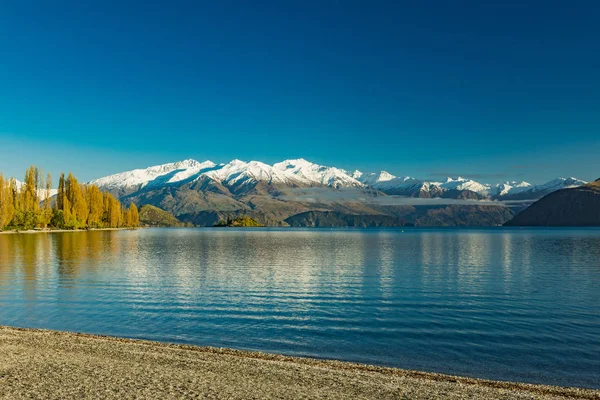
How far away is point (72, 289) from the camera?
4716cm

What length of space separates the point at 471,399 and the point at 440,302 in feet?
85.3

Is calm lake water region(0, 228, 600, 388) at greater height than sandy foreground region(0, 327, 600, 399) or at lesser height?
lesser

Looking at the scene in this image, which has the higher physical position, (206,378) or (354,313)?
(206,378)

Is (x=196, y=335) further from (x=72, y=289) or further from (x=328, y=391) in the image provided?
(x=72, y=289)

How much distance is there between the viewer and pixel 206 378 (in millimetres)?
18531

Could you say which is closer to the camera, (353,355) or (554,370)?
(554,370)

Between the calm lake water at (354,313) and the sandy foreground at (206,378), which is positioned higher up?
the sandy foreground at (206,378)

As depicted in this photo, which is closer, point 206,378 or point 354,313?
point 206,378

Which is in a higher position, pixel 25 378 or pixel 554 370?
pixel 25 378

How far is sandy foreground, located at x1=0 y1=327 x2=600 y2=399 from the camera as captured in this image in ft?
54.6

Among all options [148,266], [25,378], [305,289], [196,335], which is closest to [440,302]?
[305,289]

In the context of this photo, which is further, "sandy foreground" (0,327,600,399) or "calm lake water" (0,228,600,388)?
"calm lake water" (0,228,600,388)

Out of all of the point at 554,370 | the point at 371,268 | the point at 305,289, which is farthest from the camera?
the point at 371,268

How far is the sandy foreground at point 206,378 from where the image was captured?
16.6 metres
